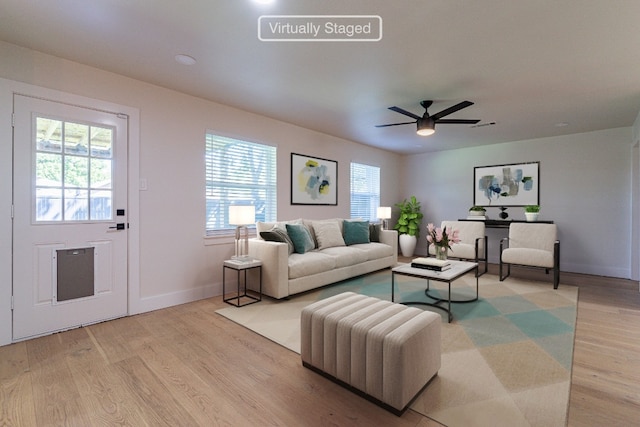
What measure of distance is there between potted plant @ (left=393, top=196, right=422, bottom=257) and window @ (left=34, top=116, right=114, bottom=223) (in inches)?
221

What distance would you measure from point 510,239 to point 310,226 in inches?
128

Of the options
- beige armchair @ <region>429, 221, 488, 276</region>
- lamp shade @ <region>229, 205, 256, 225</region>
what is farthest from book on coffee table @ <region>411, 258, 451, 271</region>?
lamp shade @ <region>229, 205, 256, 225</region>

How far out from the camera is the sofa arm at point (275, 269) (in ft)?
11.4

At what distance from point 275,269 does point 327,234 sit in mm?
1346

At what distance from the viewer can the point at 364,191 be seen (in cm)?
656

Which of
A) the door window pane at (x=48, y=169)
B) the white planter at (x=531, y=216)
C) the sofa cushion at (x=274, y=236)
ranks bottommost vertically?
the sofa cushion at (x=274, y=236)

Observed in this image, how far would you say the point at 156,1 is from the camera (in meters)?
1.95

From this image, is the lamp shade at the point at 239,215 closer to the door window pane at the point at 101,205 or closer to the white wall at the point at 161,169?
the white wall at the point at 161,169

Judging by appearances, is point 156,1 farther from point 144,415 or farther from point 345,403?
point 345,403

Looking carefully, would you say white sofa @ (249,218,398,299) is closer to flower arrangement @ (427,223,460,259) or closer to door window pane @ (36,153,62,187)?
flower arrangement @ (427,223,460,259)

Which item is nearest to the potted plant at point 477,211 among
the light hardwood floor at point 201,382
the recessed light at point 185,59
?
the light hardwood floor at point 201,382

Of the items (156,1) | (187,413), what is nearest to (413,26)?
(156,1)

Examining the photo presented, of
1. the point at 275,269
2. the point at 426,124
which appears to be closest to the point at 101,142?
the point at 275,269

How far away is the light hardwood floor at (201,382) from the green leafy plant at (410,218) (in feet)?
13.2
